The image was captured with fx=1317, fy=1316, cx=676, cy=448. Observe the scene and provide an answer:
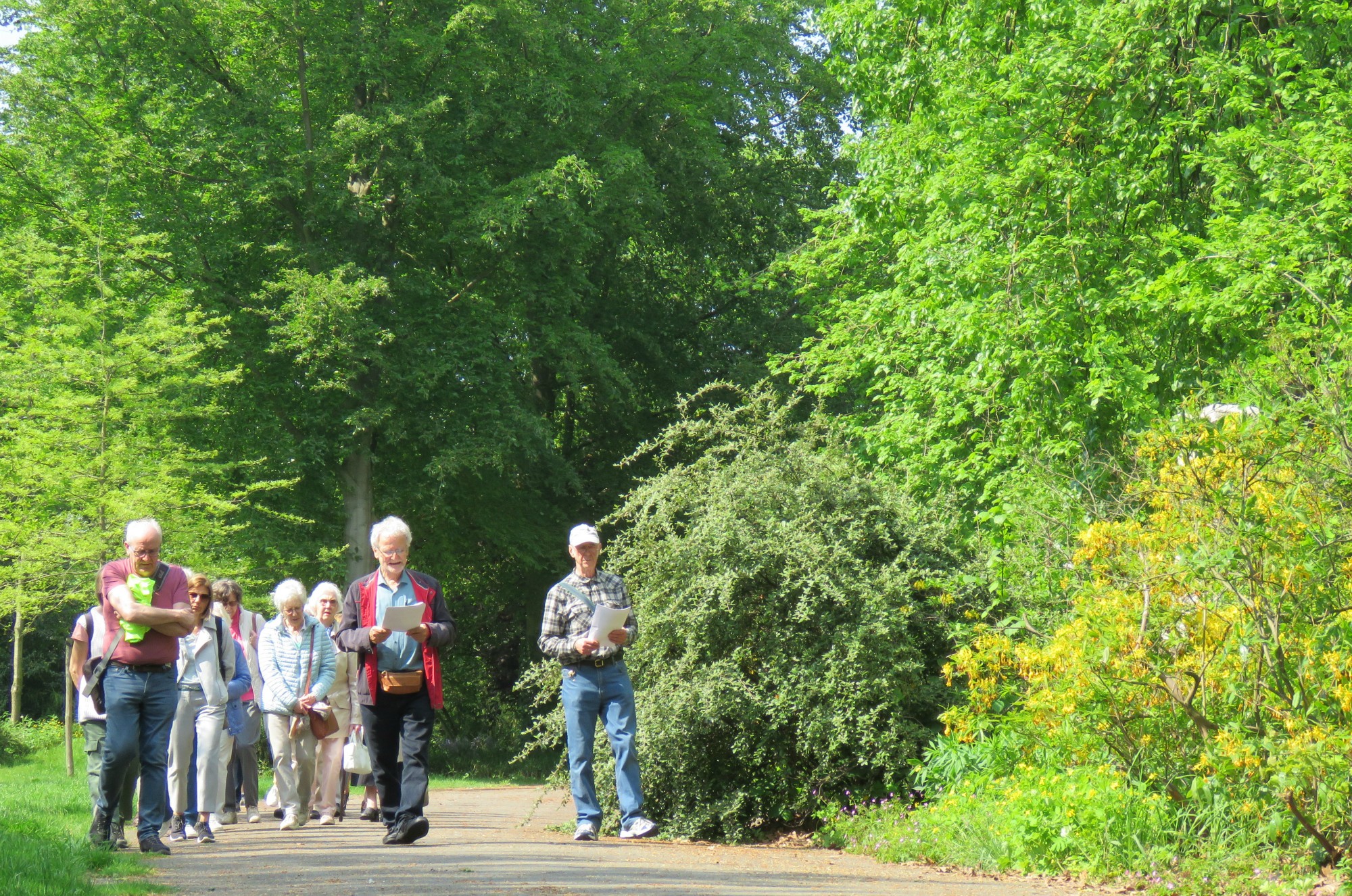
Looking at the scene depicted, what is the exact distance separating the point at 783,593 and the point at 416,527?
52.3 feet


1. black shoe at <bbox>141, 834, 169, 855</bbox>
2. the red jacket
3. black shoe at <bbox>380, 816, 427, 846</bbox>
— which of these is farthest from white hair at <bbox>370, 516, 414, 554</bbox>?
black shoe at <bbox>141, 834, 169, 855</bbox>

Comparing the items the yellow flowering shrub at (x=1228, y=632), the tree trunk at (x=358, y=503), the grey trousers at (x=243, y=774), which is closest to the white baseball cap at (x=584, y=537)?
the yellow flowering shrub at (x=1228, y=632)

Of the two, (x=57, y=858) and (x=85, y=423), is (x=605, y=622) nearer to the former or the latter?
(x=57, y=858)

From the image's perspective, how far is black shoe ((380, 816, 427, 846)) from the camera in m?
7.96

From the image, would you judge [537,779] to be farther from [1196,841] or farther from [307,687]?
[1196,841]

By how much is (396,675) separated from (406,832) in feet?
3.21

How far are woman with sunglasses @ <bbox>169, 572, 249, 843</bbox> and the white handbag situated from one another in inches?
38.2

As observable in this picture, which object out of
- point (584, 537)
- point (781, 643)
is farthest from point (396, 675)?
point (781, 643)

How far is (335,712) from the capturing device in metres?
10.5

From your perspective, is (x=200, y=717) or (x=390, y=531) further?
(x=200, y=717)

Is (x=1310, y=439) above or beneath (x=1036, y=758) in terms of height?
above

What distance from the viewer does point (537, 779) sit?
23016 millimetres

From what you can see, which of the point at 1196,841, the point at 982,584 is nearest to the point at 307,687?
the point at 982,584

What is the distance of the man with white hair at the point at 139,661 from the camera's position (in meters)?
7.59
